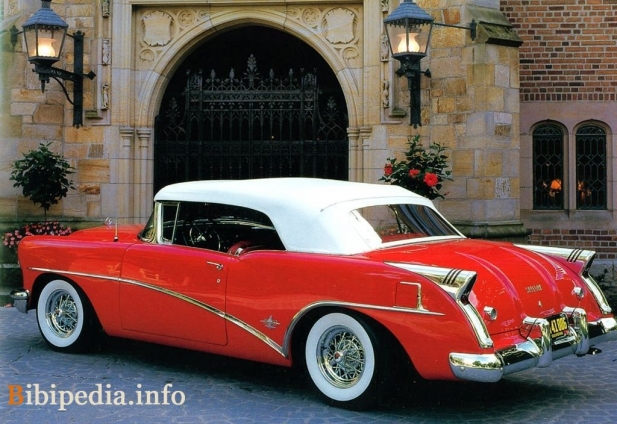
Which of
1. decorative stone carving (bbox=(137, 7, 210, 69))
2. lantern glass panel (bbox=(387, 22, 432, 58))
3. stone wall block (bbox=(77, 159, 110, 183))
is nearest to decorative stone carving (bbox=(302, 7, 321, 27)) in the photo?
decorative stone carving (bbox=(137, 7, 210, 69))

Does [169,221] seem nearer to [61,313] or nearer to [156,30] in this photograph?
[61,313]

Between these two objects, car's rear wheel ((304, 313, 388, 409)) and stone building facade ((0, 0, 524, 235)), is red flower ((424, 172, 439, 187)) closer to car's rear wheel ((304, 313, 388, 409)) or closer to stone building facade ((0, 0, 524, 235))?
stone building facade ((0, 0, 524, 235))

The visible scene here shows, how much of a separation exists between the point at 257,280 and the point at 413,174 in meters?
4.12

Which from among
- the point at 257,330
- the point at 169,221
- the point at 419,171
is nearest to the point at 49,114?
the point at 419,171

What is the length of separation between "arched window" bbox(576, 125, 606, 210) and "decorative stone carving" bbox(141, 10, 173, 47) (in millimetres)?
5777

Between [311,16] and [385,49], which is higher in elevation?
[311,16]

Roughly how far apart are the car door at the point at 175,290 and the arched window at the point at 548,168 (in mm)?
6709

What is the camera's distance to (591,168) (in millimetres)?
11352

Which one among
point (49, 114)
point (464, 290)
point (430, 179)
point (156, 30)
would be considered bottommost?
point (464, 290)

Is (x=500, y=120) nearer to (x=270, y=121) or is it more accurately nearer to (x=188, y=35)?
(x=270, y=121)

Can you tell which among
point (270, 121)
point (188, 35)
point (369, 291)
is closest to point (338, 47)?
point (270, 121)

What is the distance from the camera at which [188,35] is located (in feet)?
36.0

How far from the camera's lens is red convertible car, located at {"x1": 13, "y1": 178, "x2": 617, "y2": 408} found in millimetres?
4727

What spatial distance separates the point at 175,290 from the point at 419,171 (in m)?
4.26
